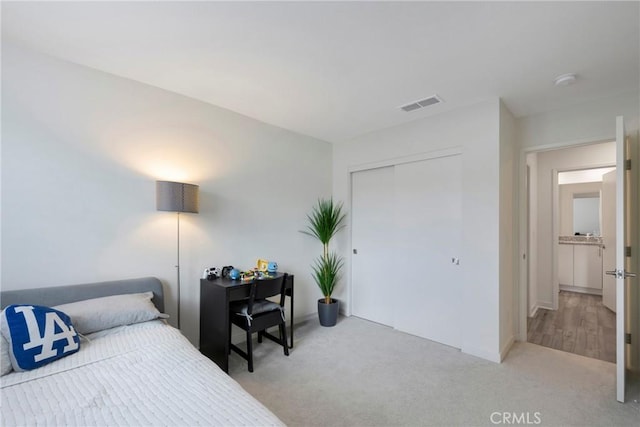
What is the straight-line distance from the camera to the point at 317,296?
13.0ft

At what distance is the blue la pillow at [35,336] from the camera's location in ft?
4.51

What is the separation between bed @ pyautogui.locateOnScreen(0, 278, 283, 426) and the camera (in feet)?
3.40

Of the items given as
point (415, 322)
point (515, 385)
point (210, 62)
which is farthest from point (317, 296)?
point (210, 62)

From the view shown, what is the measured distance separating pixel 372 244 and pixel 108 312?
9.61 ft

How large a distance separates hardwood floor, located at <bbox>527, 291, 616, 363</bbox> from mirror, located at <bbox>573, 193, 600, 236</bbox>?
2229 mm

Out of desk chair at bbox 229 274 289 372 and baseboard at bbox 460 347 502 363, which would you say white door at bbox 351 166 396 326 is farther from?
desk chair at bbox 229 274 289 372

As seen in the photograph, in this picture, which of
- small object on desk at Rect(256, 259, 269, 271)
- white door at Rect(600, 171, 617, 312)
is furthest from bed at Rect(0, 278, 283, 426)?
white door at Rect(600, 171, 617, 312)

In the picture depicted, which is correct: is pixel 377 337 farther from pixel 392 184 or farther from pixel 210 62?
pixel 210 62

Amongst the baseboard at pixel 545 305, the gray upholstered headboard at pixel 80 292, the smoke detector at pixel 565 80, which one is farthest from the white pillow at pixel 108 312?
the baseboard at pixel 545 305

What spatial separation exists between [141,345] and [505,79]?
3.31 meters

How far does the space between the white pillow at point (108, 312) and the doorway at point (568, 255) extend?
12.8 ft

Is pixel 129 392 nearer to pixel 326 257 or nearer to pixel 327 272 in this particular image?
pixel 327 272

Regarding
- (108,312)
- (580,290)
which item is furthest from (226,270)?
(580,290)

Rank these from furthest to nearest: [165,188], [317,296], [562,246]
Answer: [562,246], [317,296], [165,188]
